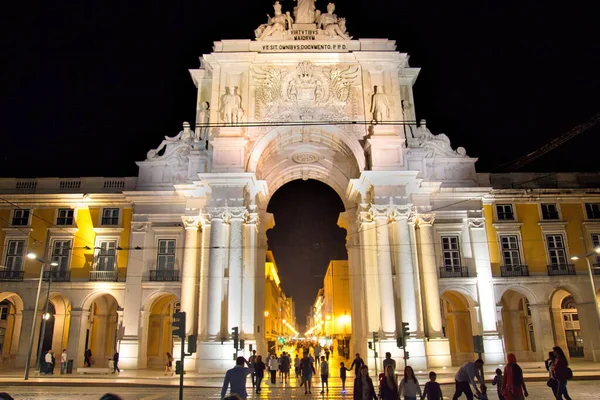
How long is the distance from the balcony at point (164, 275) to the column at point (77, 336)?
5.45 meters

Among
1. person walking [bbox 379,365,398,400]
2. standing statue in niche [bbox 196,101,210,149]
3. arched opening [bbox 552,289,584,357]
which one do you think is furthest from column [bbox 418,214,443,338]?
person walking [bbox 379,365,398,400]

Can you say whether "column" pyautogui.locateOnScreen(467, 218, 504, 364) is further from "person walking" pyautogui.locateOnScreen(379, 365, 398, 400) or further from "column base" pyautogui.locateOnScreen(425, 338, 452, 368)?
"person walking" pyautogui.locateOnScreen(379, 365, 398, 400)

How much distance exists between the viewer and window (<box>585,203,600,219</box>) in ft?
113

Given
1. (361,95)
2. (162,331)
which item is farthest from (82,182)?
(361,95)

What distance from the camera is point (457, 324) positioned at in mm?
35500

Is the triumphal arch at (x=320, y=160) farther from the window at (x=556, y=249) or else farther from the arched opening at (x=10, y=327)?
the arched opening at (x=10, y=327)

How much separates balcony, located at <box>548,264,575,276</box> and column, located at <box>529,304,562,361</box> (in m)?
2.36

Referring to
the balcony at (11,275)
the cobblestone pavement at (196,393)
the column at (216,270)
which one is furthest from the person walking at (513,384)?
the balcony at (11,275)

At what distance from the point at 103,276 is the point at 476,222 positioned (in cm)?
2592

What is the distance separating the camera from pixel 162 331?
3641 cm

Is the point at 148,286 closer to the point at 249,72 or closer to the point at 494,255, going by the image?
Answer: the point at 249,72

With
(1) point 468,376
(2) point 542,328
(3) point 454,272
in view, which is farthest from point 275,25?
(1) point 468,376

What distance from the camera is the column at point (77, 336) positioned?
104ft

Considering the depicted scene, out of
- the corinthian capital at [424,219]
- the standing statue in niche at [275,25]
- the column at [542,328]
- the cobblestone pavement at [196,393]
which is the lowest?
the cobblestone pavement at [196,393]
